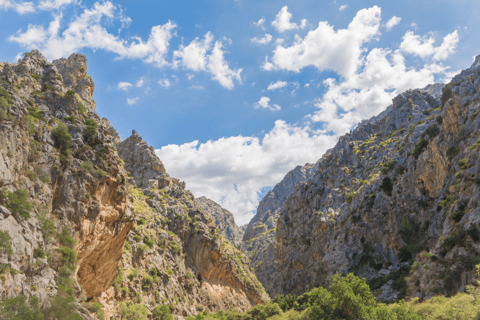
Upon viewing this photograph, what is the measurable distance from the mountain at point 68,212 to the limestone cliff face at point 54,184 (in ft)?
0.31

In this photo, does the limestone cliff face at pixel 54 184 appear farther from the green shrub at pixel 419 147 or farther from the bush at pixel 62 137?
the green shrub at pixel 419 147

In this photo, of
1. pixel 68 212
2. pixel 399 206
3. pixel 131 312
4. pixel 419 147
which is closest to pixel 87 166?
pixel 68 212

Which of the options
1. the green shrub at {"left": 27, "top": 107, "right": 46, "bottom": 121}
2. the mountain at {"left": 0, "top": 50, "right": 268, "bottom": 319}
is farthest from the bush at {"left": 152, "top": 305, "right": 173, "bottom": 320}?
the green shrub at {"left": 27, "top": 107, "right": 46, "bottom": 121}

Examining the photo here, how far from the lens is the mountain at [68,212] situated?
20.1 metres

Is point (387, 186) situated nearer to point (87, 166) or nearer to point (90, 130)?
point (90, 130)

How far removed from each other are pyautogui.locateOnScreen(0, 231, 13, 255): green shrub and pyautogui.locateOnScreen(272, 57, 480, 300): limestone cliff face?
45046 mm

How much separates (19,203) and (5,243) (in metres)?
3.97

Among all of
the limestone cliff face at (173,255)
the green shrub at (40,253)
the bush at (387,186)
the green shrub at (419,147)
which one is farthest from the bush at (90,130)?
the bush at (387,186)

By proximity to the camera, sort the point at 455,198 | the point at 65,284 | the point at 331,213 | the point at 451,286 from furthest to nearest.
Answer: the point at 331,213 < the point at 455,198 < the point at 451,286 < the point at 65,284

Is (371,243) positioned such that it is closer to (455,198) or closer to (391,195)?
(391,195)

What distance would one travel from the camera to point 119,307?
41.2 m

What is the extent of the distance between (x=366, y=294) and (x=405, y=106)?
271ft

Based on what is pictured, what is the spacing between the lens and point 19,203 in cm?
2066

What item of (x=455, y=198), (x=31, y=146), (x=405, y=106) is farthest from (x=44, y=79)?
(x=405, y=106)
